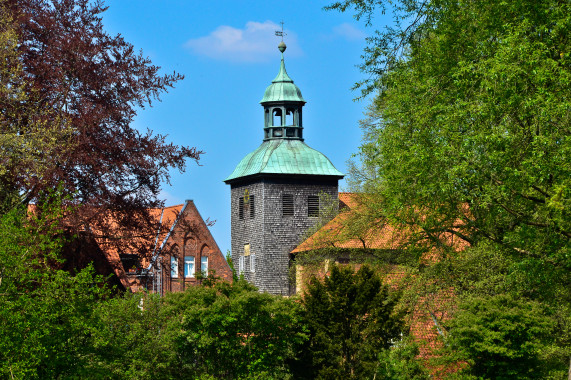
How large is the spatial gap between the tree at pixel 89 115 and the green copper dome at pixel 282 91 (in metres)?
45.2

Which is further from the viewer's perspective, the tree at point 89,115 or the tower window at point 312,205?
the tower window at point 312,205

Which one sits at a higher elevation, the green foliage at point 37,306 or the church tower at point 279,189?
the church tower at point 279,189

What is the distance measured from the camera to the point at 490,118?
54.6ft

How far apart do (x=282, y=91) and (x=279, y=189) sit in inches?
291

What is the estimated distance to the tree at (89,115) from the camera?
17500 millimetres

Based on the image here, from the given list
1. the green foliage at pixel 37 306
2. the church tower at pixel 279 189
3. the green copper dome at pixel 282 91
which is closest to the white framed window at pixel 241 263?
the church tower at pixel 279 189

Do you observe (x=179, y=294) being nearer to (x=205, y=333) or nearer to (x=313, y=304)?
(x=205, y=333)

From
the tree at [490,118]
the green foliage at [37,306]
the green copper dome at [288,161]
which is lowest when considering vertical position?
the green foliage at [37,306]

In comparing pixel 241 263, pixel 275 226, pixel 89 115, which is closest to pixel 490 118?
pixel 89 115

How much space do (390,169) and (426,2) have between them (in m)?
4.30

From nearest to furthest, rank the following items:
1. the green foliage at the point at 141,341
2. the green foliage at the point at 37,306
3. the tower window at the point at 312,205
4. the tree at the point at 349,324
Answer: the green foliage at the point at 37,306, the green foliage at the point at 141,341, the tree at the point at 349,324, the tower window at the point at 312,205

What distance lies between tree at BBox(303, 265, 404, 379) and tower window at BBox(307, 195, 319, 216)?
1457 inches

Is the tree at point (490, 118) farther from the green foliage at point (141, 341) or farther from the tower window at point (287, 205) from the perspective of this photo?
the tower window at point (287, 205)

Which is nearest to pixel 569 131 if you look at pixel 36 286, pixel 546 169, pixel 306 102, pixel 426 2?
pixel 546 169
